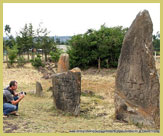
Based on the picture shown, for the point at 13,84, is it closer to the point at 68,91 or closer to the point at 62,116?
the point at 68,91

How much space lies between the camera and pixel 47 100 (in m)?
11.7

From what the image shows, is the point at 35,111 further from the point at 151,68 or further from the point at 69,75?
the point at 151,68

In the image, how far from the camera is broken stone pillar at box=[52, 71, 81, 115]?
28.9 feet

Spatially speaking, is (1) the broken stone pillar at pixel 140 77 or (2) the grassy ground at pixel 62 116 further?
(1) the broken stone pillar at pixel 140 77

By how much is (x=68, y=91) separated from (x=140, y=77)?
2604mm

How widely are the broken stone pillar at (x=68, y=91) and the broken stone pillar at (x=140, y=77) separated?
1.65m

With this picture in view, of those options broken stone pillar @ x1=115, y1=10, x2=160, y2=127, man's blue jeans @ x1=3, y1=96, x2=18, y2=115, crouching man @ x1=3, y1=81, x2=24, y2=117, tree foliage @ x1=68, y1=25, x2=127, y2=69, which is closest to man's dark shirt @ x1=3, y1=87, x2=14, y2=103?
crouching man @ x1=3, y1=81, x2=24, y2=117

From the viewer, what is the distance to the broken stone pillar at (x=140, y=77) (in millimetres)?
7539

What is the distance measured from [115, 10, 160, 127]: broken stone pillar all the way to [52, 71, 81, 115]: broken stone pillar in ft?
5.42

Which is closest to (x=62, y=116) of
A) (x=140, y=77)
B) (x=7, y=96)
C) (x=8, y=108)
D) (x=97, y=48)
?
(x=8, y=108)

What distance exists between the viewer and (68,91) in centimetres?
889

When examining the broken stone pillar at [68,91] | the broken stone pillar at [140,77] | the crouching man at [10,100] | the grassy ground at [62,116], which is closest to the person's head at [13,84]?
the crouching man at [10,100]

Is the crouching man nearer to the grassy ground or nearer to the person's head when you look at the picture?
the person's head

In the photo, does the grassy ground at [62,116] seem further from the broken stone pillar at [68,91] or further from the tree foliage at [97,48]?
the tree foliage at [97,48]
